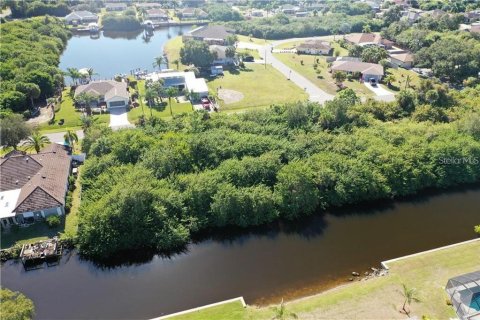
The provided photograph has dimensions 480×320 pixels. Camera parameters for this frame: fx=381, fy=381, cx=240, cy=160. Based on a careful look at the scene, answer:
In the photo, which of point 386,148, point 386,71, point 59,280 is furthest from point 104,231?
point 386,71

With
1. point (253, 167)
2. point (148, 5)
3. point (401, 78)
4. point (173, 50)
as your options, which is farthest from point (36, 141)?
point (148, 5)

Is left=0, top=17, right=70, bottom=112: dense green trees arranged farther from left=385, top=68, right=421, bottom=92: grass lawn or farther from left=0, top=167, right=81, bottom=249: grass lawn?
left=385, top=68, right=421, bottom=92: grass lawn

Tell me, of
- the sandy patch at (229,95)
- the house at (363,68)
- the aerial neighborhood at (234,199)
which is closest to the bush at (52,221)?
the aerial neighborhood at (234,199)

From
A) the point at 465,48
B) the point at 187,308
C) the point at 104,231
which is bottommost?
the point at 187,308

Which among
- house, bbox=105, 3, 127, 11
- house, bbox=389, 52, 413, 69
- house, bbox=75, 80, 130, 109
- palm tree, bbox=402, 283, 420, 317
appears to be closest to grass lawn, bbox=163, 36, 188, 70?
house, bbox=75, 80, 130, 109

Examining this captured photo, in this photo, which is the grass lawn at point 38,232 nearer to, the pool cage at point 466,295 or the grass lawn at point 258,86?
the pool cage at point 466,295

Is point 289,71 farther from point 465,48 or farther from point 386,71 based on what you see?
point 465,48
